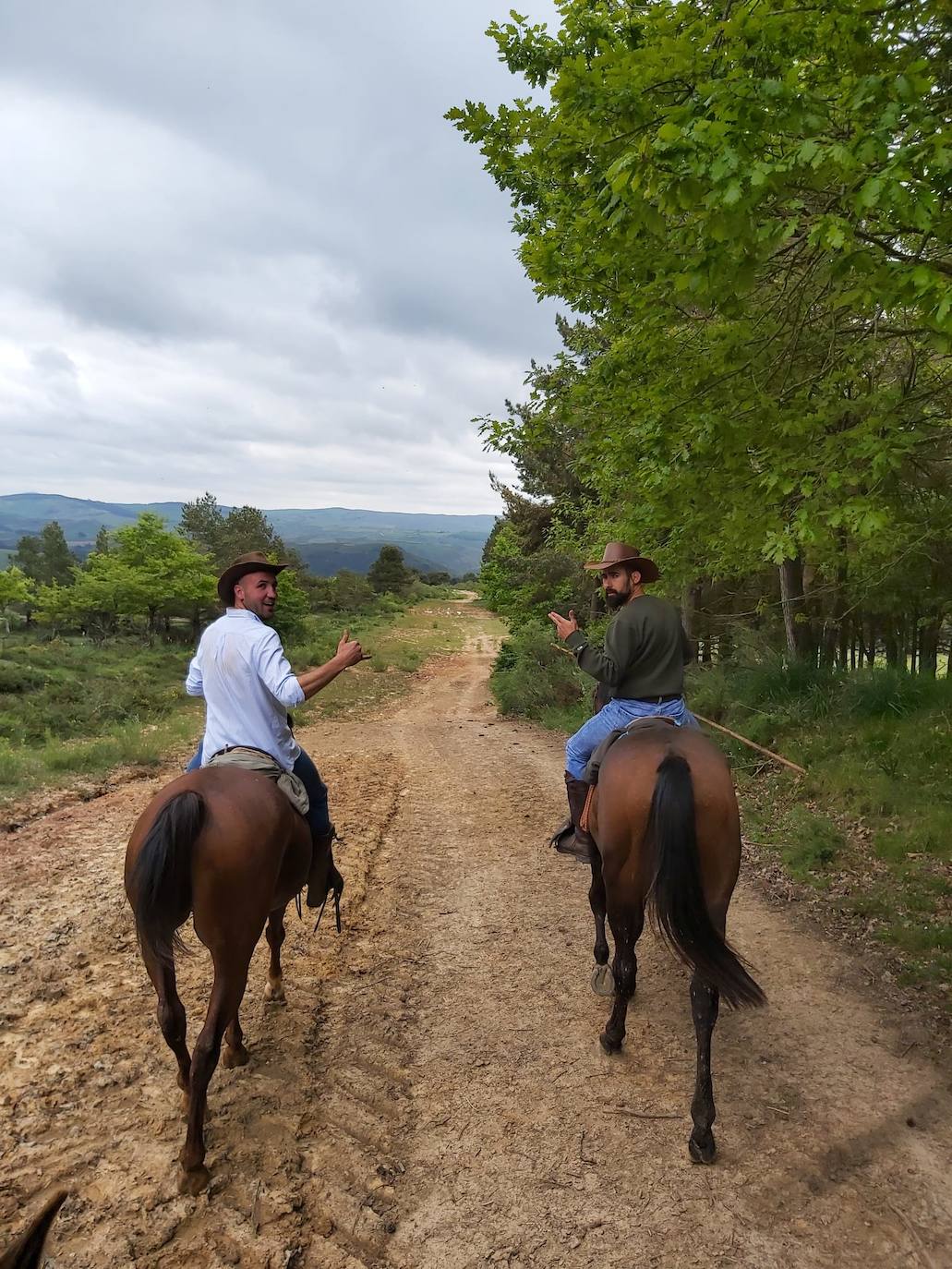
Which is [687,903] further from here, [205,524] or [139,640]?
[205,524]

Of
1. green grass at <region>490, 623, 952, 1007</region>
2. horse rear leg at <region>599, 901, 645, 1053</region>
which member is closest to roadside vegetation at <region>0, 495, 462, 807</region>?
horse rear leg at <region>599, 901, 645, 1053</region>

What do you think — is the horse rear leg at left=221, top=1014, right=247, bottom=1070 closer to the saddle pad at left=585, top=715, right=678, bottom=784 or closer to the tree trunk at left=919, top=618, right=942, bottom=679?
the saddle pad at left=585, top=715, right=678, bottom=784

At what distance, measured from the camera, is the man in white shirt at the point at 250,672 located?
140 inches

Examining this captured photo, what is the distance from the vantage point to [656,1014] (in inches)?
167

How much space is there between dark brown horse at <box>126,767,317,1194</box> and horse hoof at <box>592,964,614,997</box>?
2.43 m

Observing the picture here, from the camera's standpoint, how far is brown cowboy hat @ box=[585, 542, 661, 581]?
14.8 ft

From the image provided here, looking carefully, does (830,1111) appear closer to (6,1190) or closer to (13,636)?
(6,1190)

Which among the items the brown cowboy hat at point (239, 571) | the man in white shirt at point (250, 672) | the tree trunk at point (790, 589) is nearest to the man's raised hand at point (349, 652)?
the man in white shirt at point (250, 672)

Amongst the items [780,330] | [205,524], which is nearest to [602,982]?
[780,330]

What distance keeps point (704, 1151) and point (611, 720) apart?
2360 millimetres

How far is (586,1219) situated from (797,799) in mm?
5850

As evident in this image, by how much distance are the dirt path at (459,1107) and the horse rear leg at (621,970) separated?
0.43 ft

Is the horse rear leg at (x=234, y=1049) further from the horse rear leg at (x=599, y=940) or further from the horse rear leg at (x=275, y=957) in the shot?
the horse rear leg at (x=599, y=940)

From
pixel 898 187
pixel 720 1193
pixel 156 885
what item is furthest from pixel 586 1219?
pixel 898 187
